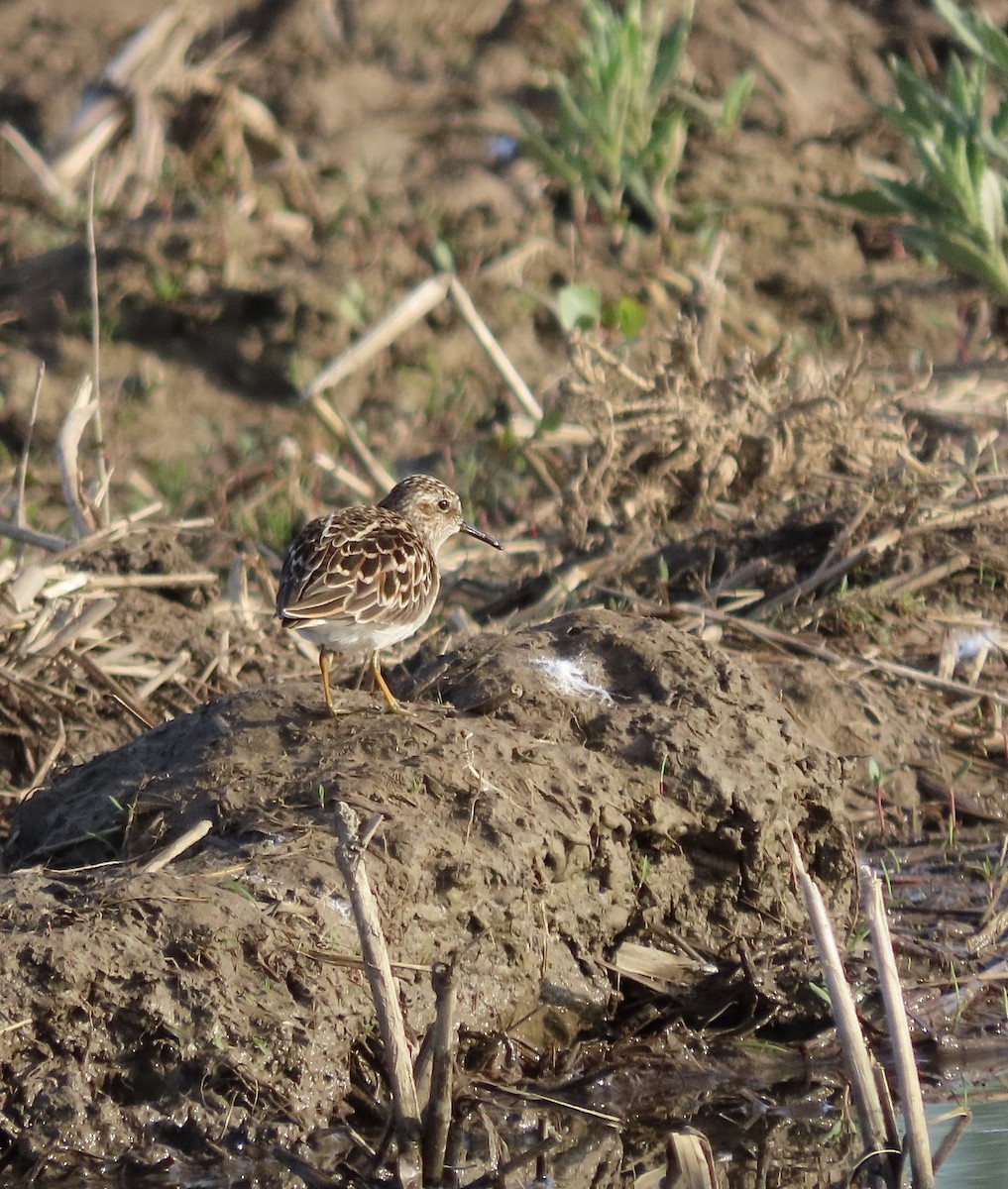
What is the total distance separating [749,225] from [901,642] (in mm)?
4860

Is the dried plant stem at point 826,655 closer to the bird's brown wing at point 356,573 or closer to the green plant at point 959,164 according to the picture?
the bird's brown wing at point 356,573

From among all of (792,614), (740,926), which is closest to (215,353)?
(792,614)

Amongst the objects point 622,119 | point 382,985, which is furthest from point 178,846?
point 622,119

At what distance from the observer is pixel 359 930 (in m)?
4.07

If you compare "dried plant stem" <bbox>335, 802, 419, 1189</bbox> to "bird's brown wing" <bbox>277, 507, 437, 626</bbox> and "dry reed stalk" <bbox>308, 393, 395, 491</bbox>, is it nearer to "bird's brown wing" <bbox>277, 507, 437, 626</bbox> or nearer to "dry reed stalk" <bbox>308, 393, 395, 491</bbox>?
"bird's brown wing" <bbox>277, 507, 437, 626</bbox>

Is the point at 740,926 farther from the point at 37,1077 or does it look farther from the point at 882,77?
the point at 882,77

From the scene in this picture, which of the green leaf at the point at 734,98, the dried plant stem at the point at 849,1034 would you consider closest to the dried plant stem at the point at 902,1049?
the dried plant stem at the point at 849,1034

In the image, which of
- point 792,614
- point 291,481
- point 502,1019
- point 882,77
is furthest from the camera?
point 882,77

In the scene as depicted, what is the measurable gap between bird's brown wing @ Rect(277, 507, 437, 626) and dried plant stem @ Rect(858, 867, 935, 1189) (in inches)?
83.3

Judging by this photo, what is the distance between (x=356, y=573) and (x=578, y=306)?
4.89 m

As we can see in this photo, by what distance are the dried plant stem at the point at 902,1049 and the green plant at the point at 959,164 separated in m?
5.56

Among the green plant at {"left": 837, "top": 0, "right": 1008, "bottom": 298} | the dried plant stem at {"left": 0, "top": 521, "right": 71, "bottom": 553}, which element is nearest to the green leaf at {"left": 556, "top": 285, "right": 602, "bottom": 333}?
the green plant at {"left": 837, "top": 0, "right": 1008, "bottom": 298}

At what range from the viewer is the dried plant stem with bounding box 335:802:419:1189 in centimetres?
402

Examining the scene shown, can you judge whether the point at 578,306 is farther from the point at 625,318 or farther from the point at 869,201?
the point at 869,201
